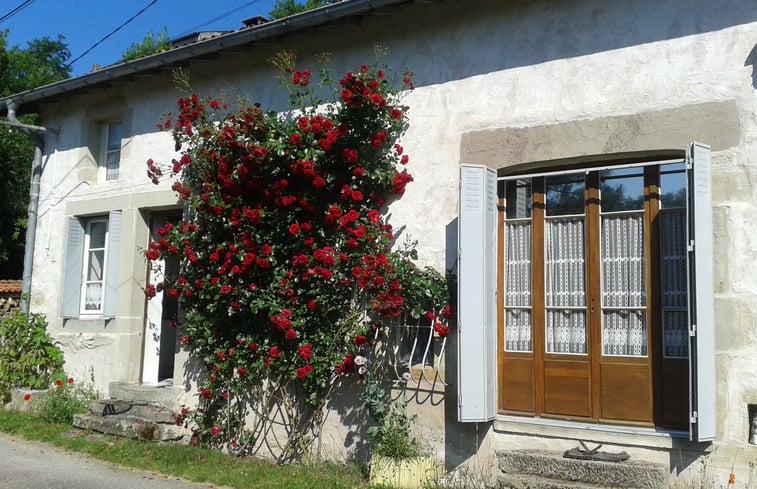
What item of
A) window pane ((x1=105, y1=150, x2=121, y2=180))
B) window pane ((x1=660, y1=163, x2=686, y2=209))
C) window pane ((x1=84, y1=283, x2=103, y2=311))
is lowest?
window pane ((x1=84, y1=283, x2=103, y2=311))

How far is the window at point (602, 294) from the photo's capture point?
4.83m

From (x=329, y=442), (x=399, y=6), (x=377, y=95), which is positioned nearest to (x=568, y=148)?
(x=377, y=95)

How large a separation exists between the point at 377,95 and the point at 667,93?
243 centimetres

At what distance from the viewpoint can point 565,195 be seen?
5.71m

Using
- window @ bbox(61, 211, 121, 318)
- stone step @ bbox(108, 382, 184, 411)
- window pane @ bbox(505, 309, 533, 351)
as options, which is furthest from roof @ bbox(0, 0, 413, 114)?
stone step @ bbox(108, 382, 184, 411)

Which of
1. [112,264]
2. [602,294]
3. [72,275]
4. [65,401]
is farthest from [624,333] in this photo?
[72,275]

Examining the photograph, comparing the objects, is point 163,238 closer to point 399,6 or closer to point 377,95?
point 377,95

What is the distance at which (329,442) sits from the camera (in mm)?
6520

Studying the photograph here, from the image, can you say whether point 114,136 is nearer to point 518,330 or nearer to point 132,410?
point 132,410

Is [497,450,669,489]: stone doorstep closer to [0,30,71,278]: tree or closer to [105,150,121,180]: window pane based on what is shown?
[105,150,121,180]: window pane

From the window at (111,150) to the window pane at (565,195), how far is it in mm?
6052

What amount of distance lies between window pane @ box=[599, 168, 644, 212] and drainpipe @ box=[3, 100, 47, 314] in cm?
766

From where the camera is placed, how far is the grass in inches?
229

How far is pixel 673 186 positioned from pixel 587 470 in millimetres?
2176
